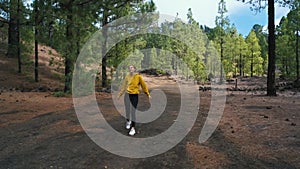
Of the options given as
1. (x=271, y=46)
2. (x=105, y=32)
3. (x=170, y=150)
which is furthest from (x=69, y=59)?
(x=271, y=46)

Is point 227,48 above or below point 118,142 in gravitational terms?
above

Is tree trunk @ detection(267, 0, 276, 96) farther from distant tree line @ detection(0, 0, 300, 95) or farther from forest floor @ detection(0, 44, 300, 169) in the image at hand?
forest floor @ detection(0, 44, 300, 169)

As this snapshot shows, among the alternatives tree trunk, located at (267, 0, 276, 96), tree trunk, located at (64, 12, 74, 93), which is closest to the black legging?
tree trunk, located at (64, 12, 74, 93)

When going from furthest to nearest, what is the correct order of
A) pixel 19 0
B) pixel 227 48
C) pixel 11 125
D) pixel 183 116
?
pixel 227 48 → pixel 19 0 → pixel 183 116 → pixel 11 125

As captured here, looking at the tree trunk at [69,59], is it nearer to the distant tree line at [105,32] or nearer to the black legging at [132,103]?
the distant tree line at [105,32]

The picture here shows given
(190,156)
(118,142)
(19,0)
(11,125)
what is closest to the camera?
(190,156)

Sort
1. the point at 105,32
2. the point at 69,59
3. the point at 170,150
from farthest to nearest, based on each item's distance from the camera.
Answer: the point at 105,32
the point at 69,59
the point at 170,150

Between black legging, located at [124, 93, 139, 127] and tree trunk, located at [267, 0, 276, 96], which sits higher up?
tree trunk, located at [267, 0, 276, 96]

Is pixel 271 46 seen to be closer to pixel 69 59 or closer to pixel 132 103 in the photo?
pixel 132 103

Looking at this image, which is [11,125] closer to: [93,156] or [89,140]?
[89,140]

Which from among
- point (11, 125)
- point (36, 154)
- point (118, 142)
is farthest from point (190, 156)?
point (11, 125)

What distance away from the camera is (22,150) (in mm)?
6434

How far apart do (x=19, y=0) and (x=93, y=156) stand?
2032 centimetres

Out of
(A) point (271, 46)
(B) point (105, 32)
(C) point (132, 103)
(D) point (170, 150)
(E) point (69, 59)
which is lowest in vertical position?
(D) point (170, 150)
